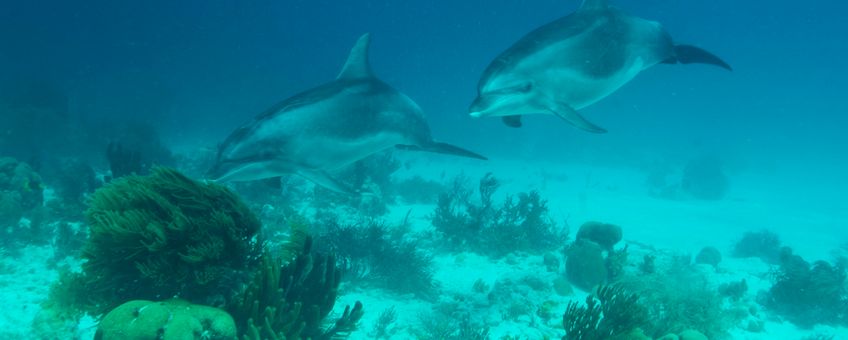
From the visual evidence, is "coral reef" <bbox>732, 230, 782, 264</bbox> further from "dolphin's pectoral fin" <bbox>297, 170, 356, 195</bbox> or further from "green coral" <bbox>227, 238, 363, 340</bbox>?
"green coral" <bbox>227, 238, 363, 340</bbox>

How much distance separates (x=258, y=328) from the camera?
144 inches

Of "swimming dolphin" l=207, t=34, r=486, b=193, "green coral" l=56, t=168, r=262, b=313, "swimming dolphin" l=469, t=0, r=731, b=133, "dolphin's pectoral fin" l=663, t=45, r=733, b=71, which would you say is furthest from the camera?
"dolphin's pectoral fin" l=663, t=45, r=733, b=71

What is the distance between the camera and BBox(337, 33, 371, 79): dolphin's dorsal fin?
6680 mm

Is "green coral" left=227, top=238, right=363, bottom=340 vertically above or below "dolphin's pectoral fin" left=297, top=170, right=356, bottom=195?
below

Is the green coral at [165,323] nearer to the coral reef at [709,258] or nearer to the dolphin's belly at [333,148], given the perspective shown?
the dolphin's belly at [333,148]

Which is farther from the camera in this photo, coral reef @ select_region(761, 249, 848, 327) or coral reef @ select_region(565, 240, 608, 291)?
coral reef @ select_region(761, 249, 848, 327)

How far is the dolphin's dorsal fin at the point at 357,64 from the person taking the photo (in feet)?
Answer: 21.9

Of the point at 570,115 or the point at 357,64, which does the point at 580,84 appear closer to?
the point at 570,115

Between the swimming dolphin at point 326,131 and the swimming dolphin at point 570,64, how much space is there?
1.69m

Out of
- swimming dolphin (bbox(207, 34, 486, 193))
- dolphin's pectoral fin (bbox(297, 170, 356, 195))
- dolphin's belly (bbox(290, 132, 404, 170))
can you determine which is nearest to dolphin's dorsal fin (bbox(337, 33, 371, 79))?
swimming dolphin (bbox(207, 34, 486, 193))

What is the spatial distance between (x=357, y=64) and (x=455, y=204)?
34.1 feet

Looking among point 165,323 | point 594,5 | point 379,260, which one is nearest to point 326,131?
point 165,323

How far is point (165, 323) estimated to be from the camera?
11.2 ft

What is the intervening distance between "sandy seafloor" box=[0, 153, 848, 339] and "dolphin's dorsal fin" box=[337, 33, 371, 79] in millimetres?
3814
